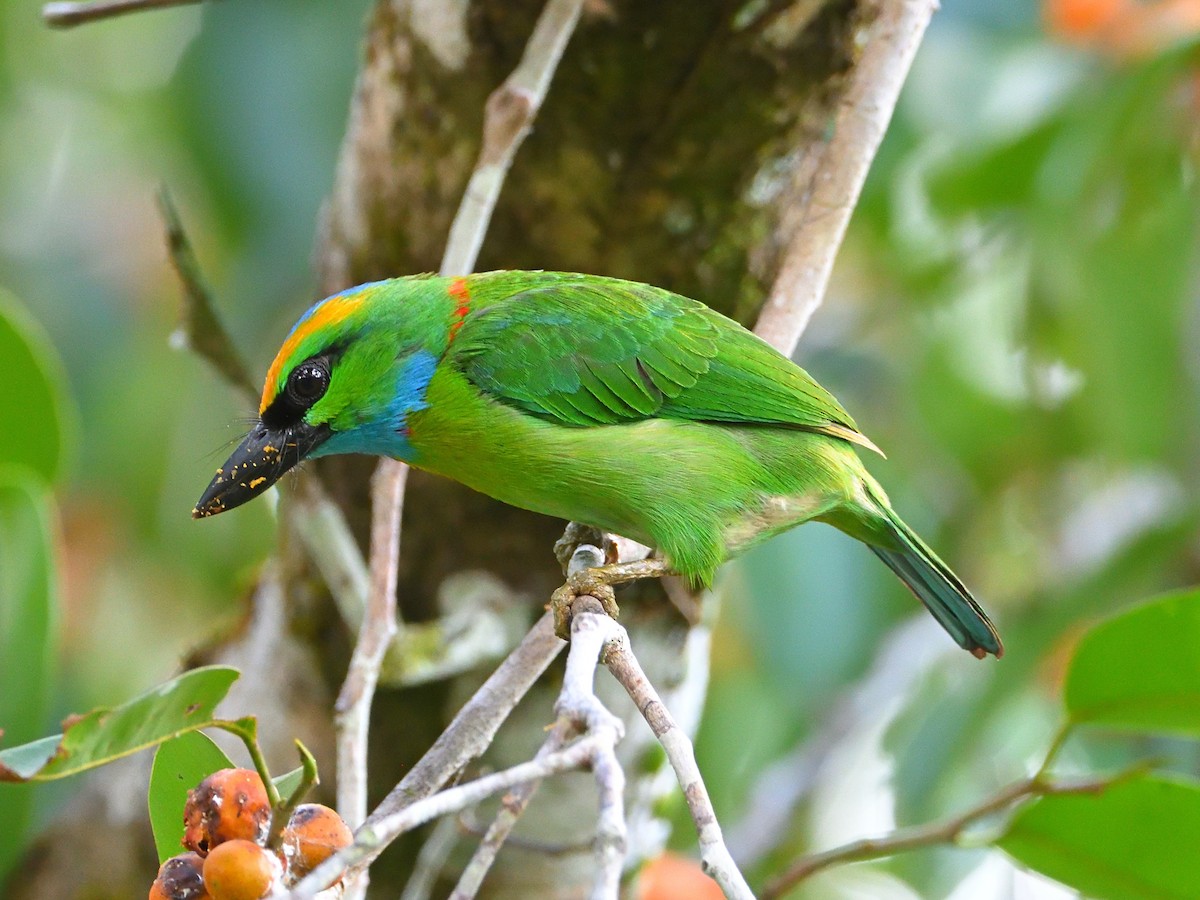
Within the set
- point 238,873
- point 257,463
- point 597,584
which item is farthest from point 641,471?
point 238,873

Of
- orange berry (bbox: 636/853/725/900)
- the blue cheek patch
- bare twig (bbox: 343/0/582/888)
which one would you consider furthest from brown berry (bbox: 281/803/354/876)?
orange berry (bbox: 636/853/725/900)

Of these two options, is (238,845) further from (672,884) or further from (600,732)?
(672,884)

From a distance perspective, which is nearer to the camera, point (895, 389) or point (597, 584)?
point (597, 584)

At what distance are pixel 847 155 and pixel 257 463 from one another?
4.13ft

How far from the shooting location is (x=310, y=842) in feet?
5.16

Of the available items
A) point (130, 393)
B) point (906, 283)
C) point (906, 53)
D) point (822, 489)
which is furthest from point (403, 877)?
point (130, 393)

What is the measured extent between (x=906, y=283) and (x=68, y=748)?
3.87 metres

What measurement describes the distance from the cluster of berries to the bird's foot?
62cm

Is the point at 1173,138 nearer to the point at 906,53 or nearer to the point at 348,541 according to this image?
the point at 906,53

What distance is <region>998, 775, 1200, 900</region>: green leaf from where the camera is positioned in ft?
7.65

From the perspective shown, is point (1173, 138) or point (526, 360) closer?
point (526, 360)

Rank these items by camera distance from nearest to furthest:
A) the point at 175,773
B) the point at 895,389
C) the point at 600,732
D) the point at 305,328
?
the point at 600,732 → the point at 175,773 → the point at 305,328 → the point at 895,389

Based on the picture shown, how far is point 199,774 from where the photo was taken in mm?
1824

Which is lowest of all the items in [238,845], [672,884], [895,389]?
[672,884]
